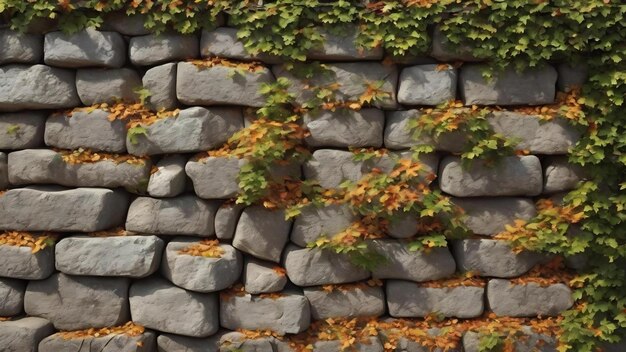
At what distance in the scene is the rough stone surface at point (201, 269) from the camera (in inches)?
161

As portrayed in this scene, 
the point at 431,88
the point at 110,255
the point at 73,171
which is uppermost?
the point at 431,88

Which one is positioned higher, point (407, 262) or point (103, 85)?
point (103, 85)

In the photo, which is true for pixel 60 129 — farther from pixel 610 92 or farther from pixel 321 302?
pixel 610 92

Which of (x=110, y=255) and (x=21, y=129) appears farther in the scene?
(x=21, y=129)

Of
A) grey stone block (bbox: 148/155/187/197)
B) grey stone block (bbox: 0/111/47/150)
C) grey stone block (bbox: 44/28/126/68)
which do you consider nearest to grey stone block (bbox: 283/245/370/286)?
grey stone block (bbox: 148/155/187/197)

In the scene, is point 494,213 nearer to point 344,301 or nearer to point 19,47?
point 344,301

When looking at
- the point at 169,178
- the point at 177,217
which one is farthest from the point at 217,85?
the point at 177,217

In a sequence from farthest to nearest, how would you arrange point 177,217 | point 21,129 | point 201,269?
point 21,129
point 177,217
point 201,269

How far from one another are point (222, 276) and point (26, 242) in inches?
51.1

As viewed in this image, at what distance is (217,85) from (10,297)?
192cm

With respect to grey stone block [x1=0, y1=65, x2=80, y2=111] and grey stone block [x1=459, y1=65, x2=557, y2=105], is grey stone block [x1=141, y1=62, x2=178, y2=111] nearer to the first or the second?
grey stone block [x1=0, y1=65, x2=80, y2=111]

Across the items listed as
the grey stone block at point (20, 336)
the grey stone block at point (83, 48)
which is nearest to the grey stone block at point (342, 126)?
the grey stone block at point (83, 48)

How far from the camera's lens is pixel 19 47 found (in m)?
4.28

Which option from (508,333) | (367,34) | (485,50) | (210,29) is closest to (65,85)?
(210,29)
